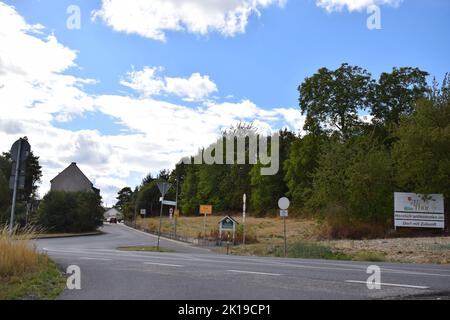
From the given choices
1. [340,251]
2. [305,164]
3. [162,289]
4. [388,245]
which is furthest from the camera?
[305,164]

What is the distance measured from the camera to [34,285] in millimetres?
9195

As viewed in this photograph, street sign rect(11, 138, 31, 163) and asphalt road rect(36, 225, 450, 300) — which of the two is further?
street sign rect(11, 138, 31, 163)

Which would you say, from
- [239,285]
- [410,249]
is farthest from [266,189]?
[239,285]

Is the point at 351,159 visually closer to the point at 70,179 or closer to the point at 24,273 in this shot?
the point at 24,273

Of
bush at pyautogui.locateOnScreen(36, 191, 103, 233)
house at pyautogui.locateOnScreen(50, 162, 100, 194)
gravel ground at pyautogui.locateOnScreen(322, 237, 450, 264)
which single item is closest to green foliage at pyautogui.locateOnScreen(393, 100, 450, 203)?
gravel ground at pyautogui.locateOnScreen(322, 237, 450, 264)

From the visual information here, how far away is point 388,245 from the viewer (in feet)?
92.9

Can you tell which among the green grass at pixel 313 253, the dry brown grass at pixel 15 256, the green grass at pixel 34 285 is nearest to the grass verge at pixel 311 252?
the green grass at pixel 313 253

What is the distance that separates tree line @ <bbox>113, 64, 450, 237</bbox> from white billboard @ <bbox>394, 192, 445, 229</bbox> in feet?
2.52

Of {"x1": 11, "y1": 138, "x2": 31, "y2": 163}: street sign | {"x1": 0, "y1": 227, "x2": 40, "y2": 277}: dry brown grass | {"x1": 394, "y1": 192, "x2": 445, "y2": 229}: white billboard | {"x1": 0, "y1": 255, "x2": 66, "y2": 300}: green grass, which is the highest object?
{"x1": 11, "y1": 138, "x2": 31, "y2": 163}: street sign

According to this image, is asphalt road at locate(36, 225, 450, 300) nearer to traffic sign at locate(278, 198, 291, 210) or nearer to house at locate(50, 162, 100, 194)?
traffic sign at locate(278, 198, 291, 210)

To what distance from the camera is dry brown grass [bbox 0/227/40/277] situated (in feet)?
34.6

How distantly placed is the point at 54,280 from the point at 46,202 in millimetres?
52532
